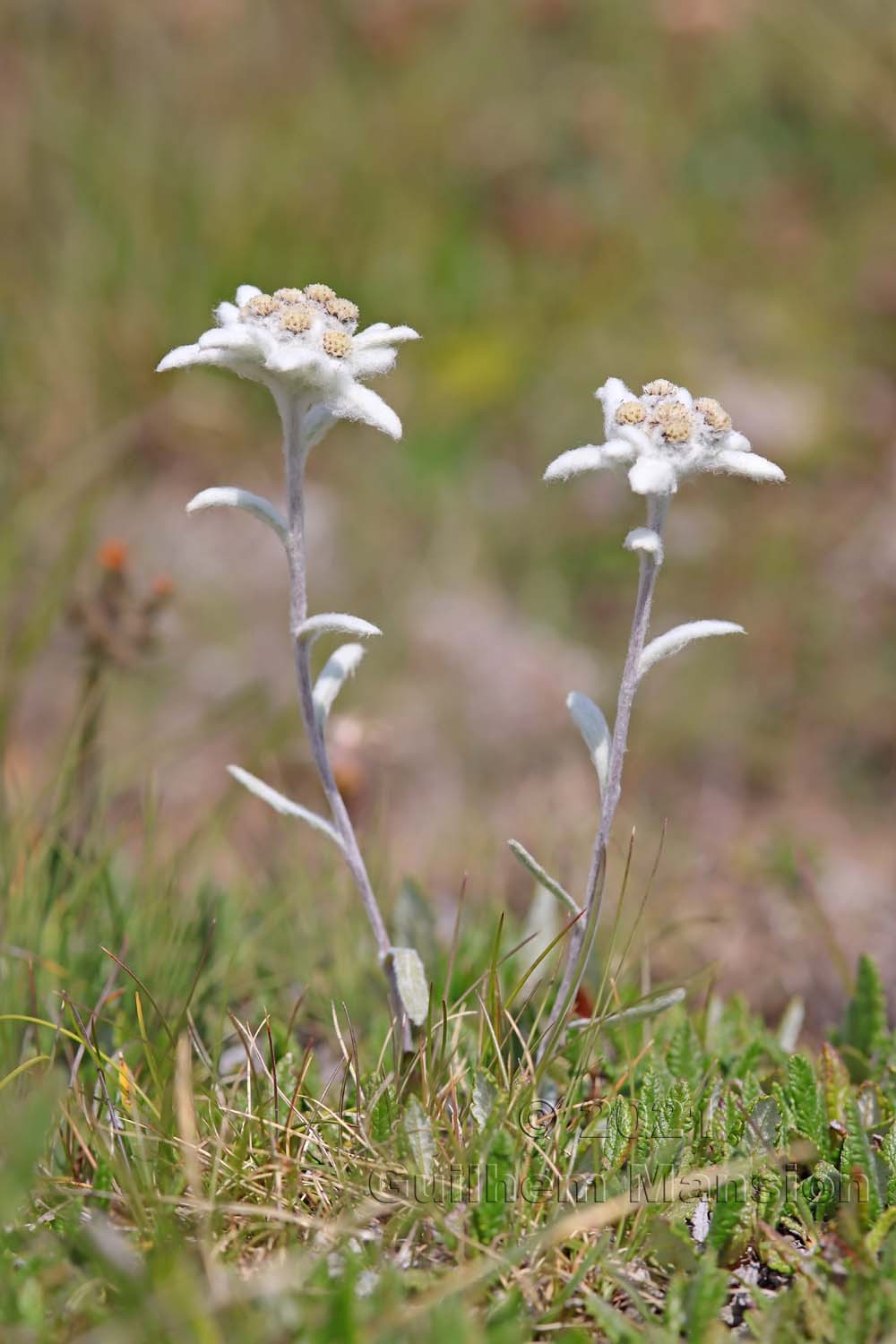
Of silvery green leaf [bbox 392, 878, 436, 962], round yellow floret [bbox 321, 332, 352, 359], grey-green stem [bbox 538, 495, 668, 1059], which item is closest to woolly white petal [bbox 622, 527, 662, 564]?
grey-green stem [bbox 538, 495, 668, 1059]

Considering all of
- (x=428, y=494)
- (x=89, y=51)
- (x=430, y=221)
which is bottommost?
(x=428, y=494)

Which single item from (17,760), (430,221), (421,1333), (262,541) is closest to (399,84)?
(430,221)

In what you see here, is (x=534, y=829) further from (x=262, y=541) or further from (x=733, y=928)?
(x=262, y=541)

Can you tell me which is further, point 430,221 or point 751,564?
point 430,221

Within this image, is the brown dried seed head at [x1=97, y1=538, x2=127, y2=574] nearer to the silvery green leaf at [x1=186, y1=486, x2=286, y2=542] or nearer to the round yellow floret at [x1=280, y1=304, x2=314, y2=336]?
the silvery green leaf at [x1=186, y1=486, x2=286, y2=542]

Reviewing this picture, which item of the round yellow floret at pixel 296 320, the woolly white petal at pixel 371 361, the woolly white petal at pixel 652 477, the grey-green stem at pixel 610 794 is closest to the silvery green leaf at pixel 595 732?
the grey-green stem at pixel 610 794

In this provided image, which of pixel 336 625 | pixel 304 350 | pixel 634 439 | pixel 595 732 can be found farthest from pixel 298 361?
Answer: pixel 595 732

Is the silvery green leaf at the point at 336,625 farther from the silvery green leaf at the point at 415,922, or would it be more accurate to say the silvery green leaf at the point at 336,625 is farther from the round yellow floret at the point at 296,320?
the silvery green leaf at the point at 415,922

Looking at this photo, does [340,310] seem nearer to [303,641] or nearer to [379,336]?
[379,336]

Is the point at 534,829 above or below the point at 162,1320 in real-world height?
above
